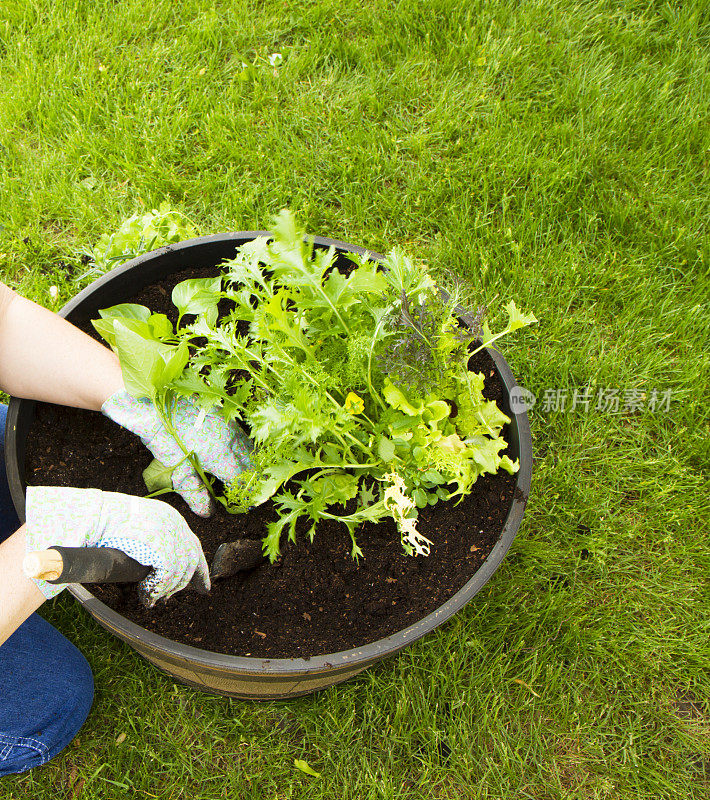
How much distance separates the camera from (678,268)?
7.61ft

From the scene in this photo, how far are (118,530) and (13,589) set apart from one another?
233mm

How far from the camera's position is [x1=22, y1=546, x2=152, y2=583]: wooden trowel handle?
89 centimetres

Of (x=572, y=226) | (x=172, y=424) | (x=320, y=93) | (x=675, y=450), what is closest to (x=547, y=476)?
(x=675, y=450)

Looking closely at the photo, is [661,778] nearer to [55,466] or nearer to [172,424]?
[172,424]

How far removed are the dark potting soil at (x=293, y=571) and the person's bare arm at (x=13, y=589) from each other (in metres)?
0.14

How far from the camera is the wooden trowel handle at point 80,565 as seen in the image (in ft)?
2.90

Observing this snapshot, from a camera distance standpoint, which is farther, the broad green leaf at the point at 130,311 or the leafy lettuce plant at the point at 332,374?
the broad green leaf at the point at 130,311

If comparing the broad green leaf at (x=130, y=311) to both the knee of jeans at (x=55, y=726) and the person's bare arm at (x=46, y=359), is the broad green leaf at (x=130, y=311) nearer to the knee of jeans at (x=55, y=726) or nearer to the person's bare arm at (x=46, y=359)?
the person's bare arm at (x=46, y=359)

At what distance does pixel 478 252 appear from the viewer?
2.29 m

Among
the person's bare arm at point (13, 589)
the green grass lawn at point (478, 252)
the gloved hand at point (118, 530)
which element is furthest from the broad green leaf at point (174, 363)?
the green grass lawn at point (478, 252)

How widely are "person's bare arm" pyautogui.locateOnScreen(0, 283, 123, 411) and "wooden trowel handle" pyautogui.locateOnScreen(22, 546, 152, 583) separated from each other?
0.46m

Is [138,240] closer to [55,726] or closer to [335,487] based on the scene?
[335,487]

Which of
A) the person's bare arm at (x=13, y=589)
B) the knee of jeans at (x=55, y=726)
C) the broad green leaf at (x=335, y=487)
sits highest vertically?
the person's bare arm at (x=13, y=589)

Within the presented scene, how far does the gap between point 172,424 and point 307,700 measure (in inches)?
35.9
